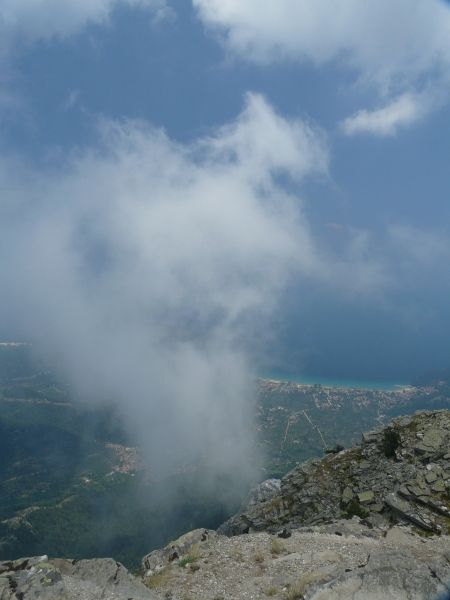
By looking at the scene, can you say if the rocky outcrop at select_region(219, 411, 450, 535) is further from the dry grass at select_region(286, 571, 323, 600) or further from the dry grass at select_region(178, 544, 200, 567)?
the dry grass at select_region(286, 571, 323, 600)

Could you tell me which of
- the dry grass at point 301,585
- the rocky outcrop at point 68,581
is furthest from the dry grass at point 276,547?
the rocky outcrop at point 68,581

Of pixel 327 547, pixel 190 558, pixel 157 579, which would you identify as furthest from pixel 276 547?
pixel 157 579

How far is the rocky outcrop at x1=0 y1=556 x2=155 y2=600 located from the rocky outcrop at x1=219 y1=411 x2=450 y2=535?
1579 centimetres

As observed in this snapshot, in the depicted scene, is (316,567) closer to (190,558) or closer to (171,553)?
(190,558)

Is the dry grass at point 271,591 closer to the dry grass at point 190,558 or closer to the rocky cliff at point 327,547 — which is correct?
the rocky cliff at point 327,547

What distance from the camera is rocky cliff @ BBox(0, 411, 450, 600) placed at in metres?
15.0

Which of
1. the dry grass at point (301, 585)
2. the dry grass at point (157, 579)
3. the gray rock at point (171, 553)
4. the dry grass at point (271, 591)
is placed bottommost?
the gray rock at point (171, 553)

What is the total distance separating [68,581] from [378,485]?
23.0m

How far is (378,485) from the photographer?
30094 millimetres

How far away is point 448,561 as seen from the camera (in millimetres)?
17688

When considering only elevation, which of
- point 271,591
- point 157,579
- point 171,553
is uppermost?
point 271,591

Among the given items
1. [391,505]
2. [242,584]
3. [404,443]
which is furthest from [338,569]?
[404,443]

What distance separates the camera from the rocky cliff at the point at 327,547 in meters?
15.0

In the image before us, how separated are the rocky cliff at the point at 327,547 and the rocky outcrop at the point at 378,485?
0.08 metres
